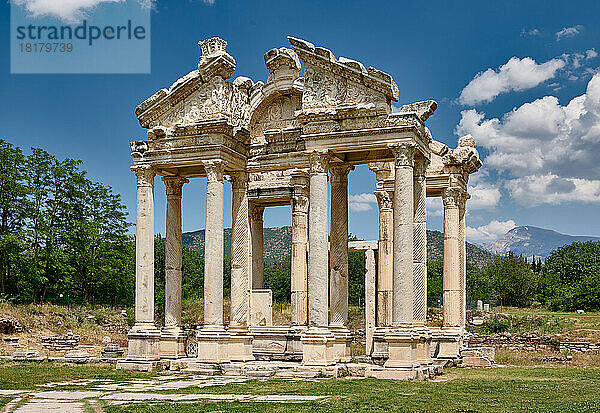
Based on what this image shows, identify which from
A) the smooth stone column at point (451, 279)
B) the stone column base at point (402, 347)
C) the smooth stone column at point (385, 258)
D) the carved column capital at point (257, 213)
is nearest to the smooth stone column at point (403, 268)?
the stone column base at point (402, 347)

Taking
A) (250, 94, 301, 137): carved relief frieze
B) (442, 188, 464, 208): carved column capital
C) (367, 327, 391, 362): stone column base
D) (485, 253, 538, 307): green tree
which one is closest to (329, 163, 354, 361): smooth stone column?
(367, 327, 391, 362): stone column base

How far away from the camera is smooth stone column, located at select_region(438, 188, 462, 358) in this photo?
29.0 metres

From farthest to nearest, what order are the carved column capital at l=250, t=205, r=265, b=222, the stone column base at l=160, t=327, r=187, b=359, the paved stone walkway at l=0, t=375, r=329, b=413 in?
the carved column capital at l=250, t=205, r=265, b=222
the stone column base at l=160, t=327, r=187, b=359
the paved stone walkway at l=0, t=375, r=329, b=413

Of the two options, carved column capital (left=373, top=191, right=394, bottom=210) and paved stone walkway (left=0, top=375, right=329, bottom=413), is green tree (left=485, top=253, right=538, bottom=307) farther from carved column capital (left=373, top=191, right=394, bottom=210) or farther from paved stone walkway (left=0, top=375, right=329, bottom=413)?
paved stone walkway (left=0, top=375, right=329, bottom=413)

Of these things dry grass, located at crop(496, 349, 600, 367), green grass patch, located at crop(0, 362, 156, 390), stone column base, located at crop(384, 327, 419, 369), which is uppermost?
stone column base, located at crop(384, 327, 419, 369)

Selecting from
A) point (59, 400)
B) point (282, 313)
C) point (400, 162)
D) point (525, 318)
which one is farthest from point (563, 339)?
point (59, 400)

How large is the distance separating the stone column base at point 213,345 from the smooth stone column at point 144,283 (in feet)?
7.67

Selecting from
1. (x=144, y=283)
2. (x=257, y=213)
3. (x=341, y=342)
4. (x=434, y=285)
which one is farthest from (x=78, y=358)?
(x=434, y=285)

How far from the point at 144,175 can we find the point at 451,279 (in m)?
13.9

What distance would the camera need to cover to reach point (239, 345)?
26172mm

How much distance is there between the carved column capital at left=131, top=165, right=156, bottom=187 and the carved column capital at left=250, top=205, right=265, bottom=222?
29.3 feet

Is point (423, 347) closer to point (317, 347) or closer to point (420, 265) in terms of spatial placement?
point (420, 265)

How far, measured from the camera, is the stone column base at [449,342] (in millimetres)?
28797

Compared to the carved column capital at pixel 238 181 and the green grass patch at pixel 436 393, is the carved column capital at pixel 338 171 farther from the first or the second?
the green grass patch at pixel 436 393
